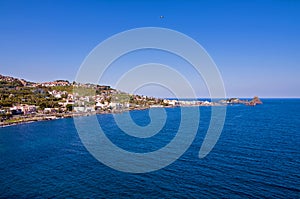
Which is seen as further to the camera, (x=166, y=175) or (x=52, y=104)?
(x=52, y=104)

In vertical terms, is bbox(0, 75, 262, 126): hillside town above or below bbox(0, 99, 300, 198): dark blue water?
above

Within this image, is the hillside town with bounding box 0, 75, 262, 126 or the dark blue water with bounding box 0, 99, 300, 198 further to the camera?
the hillside town with bounding box 0, 75, 262, 126

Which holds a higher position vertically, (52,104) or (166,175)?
(52,104)

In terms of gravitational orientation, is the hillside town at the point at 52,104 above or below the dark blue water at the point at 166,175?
above

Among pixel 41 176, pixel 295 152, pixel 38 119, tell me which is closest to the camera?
pixel 41 176

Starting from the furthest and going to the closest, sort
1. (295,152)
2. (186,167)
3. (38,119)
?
(38,119), (295,152), (186,167)

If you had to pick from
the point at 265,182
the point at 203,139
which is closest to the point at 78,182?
the point at 265,182

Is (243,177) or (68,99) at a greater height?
(68,99)

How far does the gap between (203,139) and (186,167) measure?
11188 millimetres

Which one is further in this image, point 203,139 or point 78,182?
point 203,139

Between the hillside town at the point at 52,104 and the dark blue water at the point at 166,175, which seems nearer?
the dark blue water at the point at 166,175

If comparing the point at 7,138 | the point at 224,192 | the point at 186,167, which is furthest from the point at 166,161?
the point at 7,138

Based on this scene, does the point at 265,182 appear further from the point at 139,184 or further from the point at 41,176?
the point at 41,176

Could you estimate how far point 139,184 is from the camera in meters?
14.8
